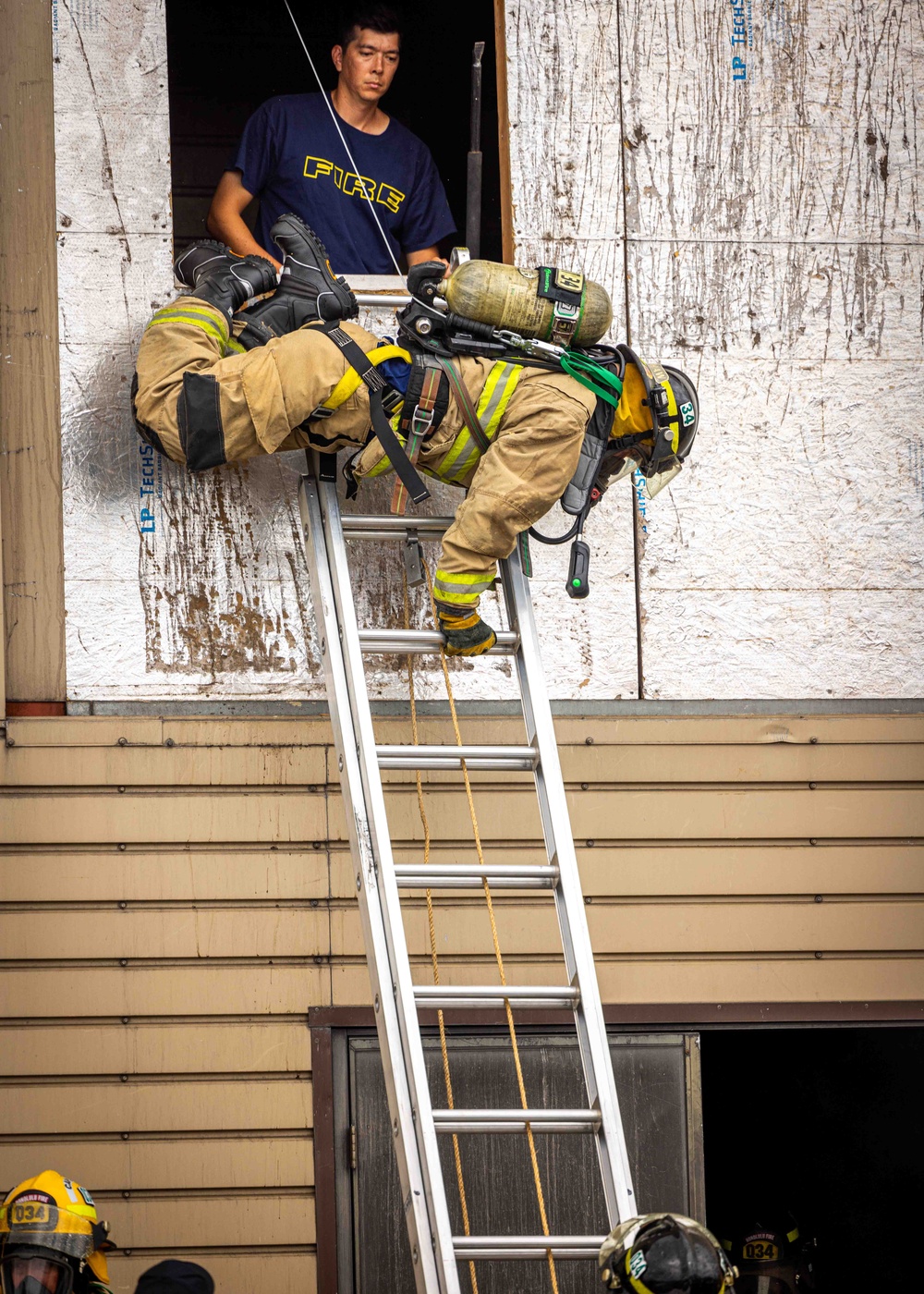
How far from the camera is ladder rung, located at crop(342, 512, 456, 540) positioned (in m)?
4.66

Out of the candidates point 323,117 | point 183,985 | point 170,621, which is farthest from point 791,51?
point 183,985

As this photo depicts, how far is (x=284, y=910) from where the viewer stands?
5.07m

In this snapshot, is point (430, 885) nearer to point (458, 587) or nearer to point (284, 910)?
point (458, 587)

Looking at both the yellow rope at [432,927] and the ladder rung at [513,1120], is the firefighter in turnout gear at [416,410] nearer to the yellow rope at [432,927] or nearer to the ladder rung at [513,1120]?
the yellow rope at [432,927]

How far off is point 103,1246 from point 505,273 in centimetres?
307

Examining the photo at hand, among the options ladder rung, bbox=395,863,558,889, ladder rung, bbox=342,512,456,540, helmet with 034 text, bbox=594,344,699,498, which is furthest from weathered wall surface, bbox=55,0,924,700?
ladder rung, bbox=395,863,558,889

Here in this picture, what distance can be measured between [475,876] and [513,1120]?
69 cm

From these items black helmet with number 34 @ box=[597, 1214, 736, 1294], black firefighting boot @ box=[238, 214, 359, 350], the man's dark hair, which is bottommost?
black helmet with number 34 @ box=[597, 1214, 736, 1294]

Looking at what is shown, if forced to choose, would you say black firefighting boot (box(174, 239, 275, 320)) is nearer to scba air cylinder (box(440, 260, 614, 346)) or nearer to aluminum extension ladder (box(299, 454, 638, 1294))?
aluminum extension ladder (box(299, 454, 638, 1294))

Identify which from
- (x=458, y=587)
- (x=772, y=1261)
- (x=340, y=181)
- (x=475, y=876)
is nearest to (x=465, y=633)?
(x=458, y=587)

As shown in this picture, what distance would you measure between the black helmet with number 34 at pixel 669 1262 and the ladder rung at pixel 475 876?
1324mm

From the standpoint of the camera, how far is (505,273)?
4.44 metres

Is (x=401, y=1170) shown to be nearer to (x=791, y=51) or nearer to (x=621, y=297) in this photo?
(x=621, y=297)

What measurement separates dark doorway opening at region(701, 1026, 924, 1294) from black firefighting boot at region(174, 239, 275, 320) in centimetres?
458
